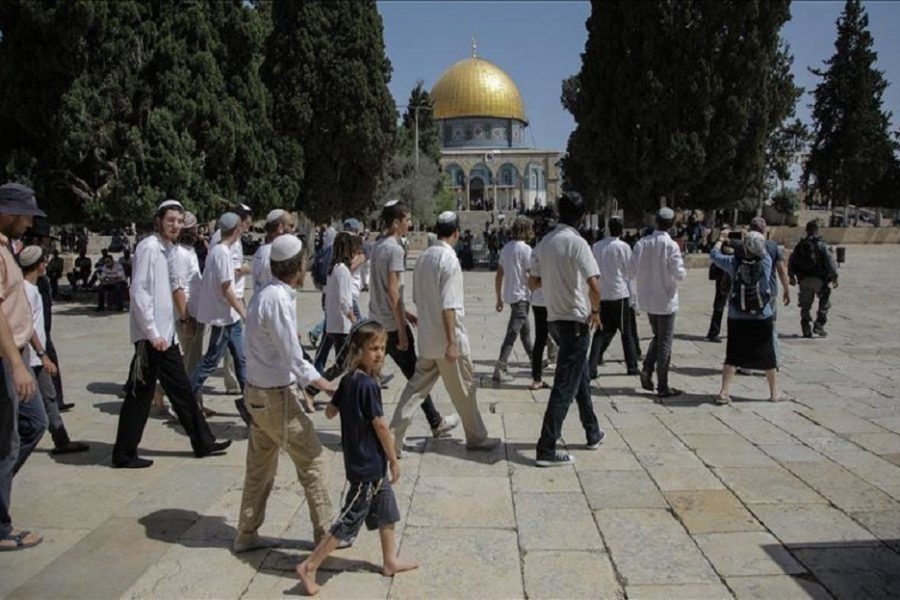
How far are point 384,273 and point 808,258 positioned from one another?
8.13 meters

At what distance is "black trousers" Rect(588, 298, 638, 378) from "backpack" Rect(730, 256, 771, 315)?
1346mm

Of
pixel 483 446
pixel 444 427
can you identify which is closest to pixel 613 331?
pixel 444 427

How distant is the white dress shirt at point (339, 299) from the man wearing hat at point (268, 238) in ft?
1.88

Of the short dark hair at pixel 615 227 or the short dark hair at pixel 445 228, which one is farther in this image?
the short dark hair at pixel 615 227

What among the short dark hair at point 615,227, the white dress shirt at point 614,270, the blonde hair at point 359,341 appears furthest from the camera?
the short dark hair at point 615,227

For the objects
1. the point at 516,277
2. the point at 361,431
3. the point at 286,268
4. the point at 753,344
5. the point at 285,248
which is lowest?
the point at 753,344

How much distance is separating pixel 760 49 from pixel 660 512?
27.3m

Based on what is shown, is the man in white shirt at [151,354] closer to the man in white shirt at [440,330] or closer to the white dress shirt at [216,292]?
the white dress shirt at [216,292]

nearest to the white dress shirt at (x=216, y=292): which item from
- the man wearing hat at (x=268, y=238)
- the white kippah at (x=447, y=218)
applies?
the man wearing hat at (x=268, y=238)

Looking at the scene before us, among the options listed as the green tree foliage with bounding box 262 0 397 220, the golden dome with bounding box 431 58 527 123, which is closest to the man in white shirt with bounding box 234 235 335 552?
the green tree foliage with bounding box 262 0 397 220

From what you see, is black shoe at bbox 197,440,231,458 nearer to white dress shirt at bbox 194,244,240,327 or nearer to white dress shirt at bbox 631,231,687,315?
white dress shirt at bbox 194,244,240,327

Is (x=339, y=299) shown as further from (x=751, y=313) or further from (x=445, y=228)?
(x=751, y=313)

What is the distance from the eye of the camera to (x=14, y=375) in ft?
12.6

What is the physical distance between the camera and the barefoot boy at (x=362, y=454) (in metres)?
3.59
